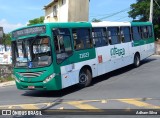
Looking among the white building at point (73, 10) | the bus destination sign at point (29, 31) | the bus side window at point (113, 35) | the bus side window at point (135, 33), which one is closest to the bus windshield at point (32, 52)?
the bus destination sign at point (29, 31)

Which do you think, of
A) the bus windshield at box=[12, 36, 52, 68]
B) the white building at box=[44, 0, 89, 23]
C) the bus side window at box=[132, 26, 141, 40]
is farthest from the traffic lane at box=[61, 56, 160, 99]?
the white building at box=[44, 0, 89, 23]

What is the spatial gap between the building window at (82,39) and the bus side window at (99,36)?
0.49m

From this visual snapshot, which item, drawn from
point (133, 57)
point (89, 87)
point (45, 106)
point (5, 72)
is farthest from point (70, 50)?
point (5, 72)

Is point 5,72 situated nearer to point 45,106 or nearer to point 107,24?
point 107,24

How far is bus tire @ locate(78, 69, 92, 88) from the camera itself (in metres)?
14.1

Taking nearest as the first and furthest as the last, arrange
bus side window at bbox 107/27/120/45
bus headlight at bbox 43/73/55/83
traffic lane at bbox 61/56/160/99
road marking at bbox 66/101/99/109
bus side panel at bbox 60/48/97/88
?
road marking at bbox 66/101/99/109
traffic lane at bbox 61/56/160/99
bus headlight at bbox 43/73/55/83
bus side panel at bbox 60/48/97/88
bus side window at bbox 107/27/120/45

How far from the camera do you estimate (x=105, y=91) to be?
1305cm

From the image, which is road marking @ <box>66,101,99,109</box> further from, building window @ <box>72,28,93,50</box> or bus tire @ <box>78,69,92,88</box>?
building window @ <box>72,28,93,50</box>

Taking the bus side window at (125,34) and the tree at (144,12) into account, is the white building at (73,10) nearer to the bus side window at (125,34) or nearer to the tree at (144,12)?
the tree at (144,12)

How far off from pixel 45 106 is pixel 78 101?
113cm

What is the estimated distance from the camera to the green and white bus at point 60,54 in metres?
12.5

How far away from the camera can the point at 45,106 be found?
36.1 feet

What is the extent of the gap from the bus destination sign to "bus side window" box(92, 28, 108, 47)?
312 centimetres

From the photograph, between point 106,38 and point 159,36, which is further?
point 159,36
